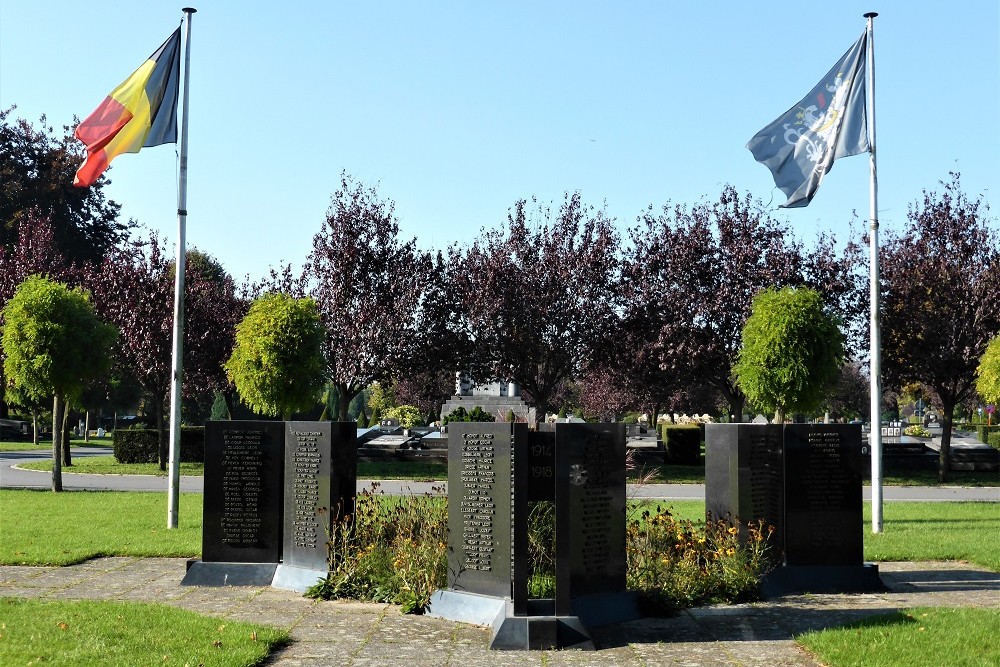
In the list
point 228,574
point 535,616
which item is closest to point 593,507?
point 535,616

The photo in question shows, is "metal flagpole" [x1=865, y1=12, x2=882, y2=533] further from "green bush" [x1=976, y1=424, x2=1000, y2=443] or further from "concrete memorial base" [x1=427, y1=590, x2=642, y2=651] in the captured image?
"green bush" [x1=976, y1=424, x2=1000, y2=443]

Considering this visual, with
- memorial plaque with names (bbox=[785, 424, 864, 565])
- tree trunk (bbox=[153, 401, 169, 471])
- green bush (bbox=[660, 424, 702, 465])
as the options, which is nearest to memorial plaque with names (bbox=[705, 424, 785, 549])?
memorial plaque with names (bbox=[785, 424, 864, 565])

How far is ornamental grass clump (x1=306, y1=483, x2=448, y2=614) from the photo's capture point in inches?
373

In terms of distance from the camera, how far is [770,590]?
10.2m

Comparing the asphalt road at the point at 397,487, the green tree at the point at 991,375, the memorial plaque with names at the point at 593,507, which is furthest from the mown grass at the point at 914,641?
the green tree at the point at 991,375

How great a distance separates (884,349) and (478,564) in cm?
2300

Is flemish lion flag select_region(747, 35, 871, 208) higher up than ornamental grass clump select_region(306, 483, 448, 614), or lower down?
higher up

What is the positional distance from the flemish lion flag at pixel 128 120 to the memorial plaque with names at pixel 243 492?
5.94m

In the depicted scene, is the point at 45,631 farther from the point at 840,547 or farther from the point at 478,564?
the point at 840,547

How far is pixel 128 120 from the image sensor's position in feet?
48.4

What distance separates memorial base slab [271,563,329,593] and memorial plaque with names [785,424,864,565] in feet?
16.2

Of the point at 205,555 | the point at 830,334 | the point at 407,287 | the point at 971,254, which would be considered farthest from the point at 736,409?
the point at 205,555

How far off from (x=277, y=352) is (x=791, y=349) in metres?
9.45

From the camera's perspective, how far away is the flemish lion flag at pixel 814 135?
48.2 ft
